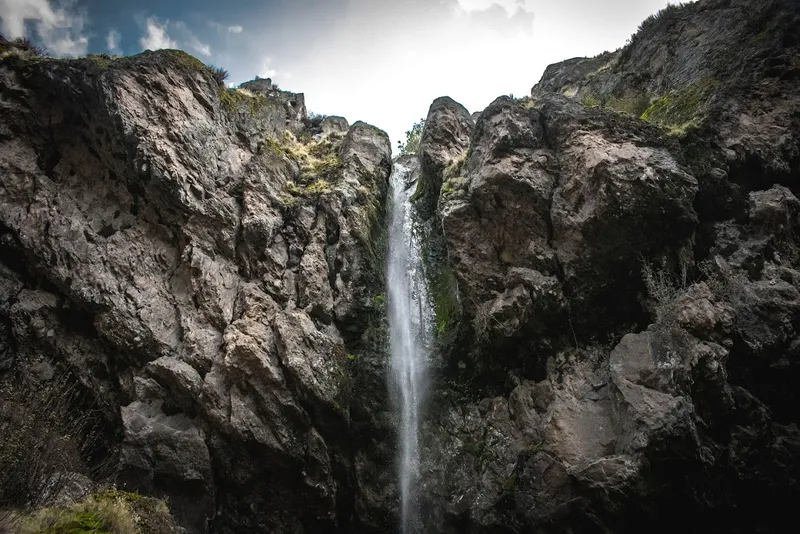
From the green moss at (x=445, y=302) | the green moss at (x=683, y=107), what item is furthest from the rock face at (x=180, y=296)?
the green moss at (x=683, y=107)

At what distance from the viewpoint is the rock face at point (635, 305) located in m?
8.08

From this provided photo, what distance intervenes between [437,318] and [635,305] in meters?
Result: 5.76

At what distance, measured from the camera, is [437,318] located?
13500mm

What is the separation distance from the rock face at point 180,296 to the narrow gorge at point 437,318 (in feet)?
0.22

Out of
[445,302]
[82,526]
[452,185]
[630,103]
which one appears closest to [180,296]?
[82,526]

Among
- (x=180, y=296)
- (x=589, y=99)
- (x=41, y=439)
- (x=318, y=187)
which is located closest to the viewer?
(x=41, y=439)

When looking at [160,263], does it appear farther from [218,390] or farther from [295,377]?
[295,377]

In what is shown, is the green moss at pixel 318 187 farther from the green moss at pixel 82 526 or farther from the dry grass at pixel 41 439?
the green moss at pixel 82 526

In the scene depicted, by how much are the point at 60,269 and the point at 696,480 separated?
15.3 metres

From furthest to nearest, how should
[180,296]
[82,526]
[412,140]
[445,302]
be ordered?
[412,140] < [445,302] < [180,296] < [82,526]

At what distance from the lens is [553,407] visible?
9.66 metres

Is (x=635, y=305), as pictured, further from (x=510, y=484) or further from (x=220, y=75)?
(x=220, y=75)

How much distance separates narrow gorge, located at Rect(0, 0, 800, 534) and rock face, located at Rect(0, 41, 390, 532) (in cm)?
7

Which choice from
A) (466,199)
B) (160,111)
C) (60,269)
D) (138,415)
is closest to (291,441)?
(138,415)
